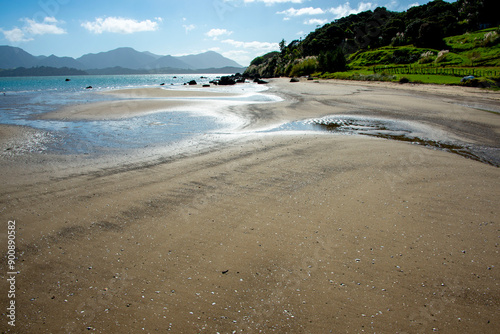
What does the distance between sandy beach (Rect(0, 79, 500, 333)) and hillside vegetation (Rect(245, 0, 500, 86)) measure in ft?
97.6

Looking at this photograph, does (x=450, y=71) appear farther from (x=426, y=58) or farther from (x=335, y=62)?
(x=335, y=62)

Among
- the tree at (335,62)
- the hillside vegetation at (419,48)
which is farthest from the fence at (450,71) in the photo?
the tree at (335,62)

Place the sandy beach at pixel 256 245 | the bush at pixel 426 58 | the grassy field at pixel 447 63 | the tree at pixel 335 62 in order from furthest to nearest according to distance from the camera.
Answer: the tree at pixel 335 62, the bush at pixel 426 58, the grassy field at pixel 447 63, the sandy beach at pixel 256 245

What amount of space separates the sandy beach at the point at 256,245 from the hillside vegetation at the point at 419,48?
97.6 feet

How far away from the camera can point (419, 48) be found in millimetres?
56969

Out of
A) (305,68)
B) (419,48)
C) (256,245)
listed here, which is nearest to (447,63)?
(419,48)

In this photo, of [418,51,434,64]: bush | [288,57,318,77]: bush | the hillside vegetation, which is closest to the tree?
the hillside vegetation

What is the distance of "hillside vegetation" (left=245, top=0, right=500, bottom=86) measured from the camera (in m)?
37.5

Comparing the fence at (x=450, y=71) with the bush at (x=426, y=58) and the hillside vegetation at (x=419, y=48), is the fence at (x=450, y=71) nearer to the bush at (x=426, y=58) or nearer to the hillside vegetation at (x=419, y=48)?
the hillside vegetation at (x=419, y=48)

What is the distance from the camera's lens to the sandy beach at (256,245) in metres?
3.13

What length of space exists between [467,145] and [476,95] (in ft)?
57.5

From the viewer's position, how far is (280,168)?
7.64 m

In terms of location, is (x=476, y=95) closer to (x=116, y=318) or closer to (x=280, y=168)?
(x=280, y=168)

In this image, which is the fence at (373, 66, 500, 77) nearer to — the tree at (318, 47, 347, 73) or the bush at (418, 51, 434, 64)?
the bush at (418, 51, 434, 64)
